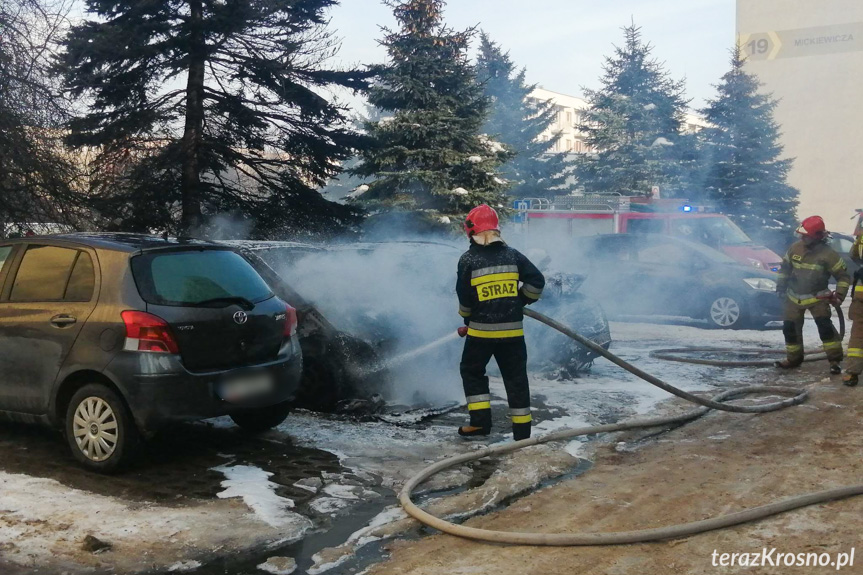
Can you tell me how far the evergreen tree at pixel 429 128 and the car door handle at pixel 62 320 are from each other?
12.7 meters

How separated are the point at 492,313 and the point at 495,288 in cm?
19

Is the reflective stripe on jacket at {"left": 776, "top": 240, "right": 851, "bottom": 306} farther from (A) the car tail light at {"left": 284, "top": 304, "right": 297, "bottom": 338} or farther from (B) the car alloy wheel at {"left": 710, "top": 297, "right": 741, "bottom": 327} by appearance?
(A) the car tail light at {"left": 284, "top": 304, "right": 297, "bottom": 338}

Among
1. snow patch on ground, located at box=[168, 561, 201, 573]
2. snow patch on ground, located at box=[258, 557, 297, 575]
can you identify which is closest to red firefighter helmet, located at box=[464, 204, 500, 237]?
snow patch on ground, located at box=[258, 557, 297, 575]

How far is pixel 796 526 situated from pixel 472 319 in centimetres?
280

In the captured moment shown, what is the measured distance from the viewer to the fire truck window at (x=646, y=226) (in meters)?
16.6

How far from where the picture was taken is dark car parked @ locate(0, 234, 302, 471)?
16.5 ft

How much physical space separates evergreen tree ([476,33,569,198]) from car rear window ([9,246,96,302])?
2971 cm

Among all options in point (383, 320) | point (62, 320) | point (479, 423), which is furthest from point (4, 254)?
point (479, 423)

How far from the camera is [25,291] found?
5.63 m

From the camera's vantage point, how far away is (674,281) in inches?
535

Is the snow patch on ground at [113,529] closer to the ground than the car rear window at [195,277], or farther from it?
closer to the ground

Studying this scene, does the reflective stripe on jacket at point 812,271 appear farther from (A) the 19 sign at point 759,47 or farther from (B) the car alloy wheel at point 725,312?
(A) the 19 sign at point 759,47

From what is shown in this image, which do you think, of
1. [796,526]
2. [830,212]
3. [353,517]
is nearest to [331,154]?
[353,517]

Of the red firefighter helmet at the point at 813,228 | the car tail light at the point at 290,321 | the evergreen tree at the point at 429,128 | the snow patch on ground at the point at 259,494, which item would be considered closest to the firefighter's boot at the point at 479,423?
the car tail light at the point at 290,321
